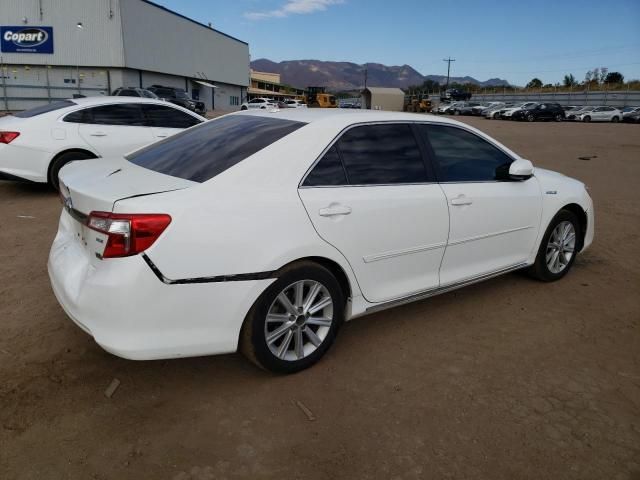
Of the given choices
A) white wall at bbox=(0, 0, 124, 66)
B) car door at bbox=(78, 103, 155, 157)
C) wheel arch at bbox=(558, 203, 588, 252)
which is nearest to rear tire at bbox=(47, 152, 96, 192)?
car door at bbox=(78, 103, 155, 157)

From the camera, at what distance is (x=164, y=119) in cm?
823

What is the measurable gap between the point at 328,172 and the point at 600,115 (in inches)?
1725

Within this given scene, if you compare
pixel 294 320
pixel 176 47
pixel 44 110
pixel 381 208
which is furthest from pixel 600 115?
pixel 294 320

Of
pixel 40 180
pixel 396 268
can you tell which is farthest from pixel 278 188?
pixel 40 180

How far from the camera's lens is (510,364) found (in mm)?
3293

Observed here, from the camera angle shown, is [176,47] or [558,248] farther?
[176,47]

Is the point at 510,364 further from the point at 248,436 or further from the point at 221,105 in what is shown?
the point at 221,105

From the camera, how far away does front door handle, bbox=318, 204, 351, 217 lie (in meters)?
2.96

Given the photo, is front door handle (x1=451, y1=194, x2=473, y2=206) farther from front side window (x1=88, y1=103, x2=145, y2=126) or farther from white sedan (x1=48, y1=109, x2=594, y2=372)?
front side window (x1=88, y1=103, x2=145, y2=126)

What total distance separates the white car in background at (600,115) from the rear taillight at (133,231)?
4438 centimetres

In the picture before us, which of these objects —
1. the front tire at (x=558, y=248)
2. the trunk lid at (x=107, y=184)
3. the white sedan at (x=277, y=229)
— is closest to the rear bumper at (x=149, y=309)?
the white sedan at (x=277, y=229)

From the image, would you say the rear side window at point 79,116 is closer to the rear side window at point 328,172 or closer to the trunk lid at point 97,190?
the trunk lid at point 97,190

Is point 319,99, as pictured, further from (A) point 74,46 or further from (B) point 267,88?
(B) point 267,88

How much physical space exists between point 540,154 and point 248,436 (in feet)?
49.5
